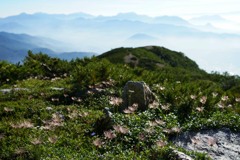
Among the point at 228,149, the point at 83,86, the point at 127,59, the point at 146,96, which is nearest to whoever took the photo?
the point at 228,149

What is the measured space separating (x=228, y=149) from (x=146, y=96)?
12.4 feet

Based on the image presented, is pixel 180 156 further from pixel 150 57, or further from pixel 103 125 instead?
pixel 150 57

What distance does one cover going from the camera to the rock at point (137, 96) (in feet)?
39.0

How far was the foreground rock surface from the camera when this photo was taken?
8.88 m

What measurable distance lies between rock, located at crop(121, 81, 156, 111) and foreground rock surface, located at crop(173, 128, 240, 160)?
95.4 inches

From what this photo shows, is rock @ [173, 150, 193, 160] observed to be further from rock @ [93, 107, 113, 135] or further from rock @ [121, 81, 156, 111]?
rock @ [121, 81, 156, 111]

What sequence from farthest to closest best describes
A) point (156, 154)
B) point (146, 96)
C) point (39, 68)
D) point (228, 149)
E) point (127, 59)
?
1. point (127, 59)
2. point (39, 68)
3. point (146, 96)
4. point (228, 149)
5. point (156, 154)

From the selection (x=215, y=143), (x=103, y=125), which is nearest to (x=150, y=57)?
(x=103, y=125)

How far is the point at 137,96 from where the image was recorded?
12.0 metres

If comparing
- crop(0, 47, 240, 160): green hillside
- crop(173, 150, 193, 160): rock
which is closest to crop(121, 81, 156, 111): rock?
crop(0, 47, 240, 160): green hillside

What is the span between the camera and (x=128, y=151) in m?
8.16

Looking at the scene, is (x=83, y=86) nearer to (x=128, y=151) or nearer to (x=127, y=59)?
(x=128, y=151)

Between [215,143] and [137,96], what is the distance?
366 cm

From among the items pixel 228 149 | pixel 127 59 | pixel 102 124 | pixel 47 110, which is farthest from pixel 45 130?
pixel 127 59
